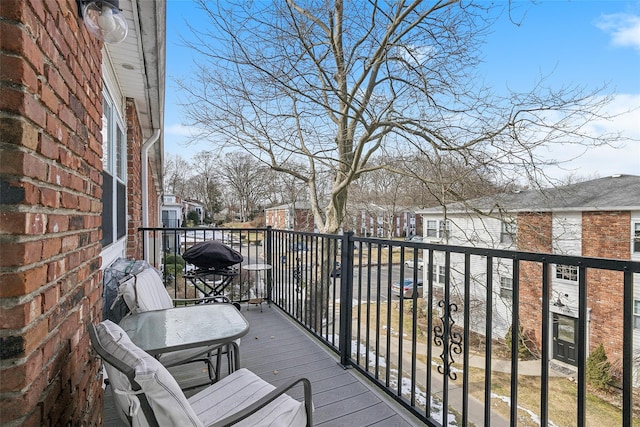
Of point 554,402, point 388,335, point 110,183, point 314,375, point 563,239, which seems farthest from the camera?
point 554,402

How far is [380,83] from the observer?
7.98m

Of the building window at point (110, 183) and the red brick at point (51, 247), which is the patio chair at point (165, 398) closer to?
the red brick at point (51, 247)

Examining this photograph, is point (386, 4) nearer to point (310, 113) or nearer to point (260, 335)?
point (310, 113)

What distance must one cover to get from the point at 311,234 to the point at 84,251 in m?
2.22

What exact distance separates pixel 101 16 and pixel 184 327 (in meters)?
1.61

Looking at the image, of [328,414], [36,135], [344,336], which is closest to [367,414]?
[328,414]

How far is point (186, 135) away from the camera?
8.70m

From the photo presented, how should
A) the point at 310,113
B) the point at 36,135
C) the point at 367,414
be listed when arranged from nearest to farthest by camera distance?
the point at 36,135 < the point at 367,414 < the point at 310,113

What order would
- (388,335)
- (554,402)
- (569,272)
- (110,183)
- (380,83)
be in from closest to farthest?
(388,335)
(110,183)
(569,272)
(380,83)
(554,402)

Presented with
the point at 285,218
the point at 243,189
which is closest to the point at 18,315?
the point at 285,218

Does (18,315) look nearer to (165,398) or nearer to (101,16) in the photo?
(165,398)

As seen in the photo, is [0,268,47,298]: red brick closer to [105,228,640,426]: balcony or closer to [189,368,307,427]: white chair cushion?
[189,368,307,427]: white chair cushion

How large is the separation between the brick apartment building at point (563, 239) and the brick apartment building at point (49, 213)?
173 inches

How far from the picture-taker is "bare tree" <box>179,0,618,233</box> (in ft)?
21.3
